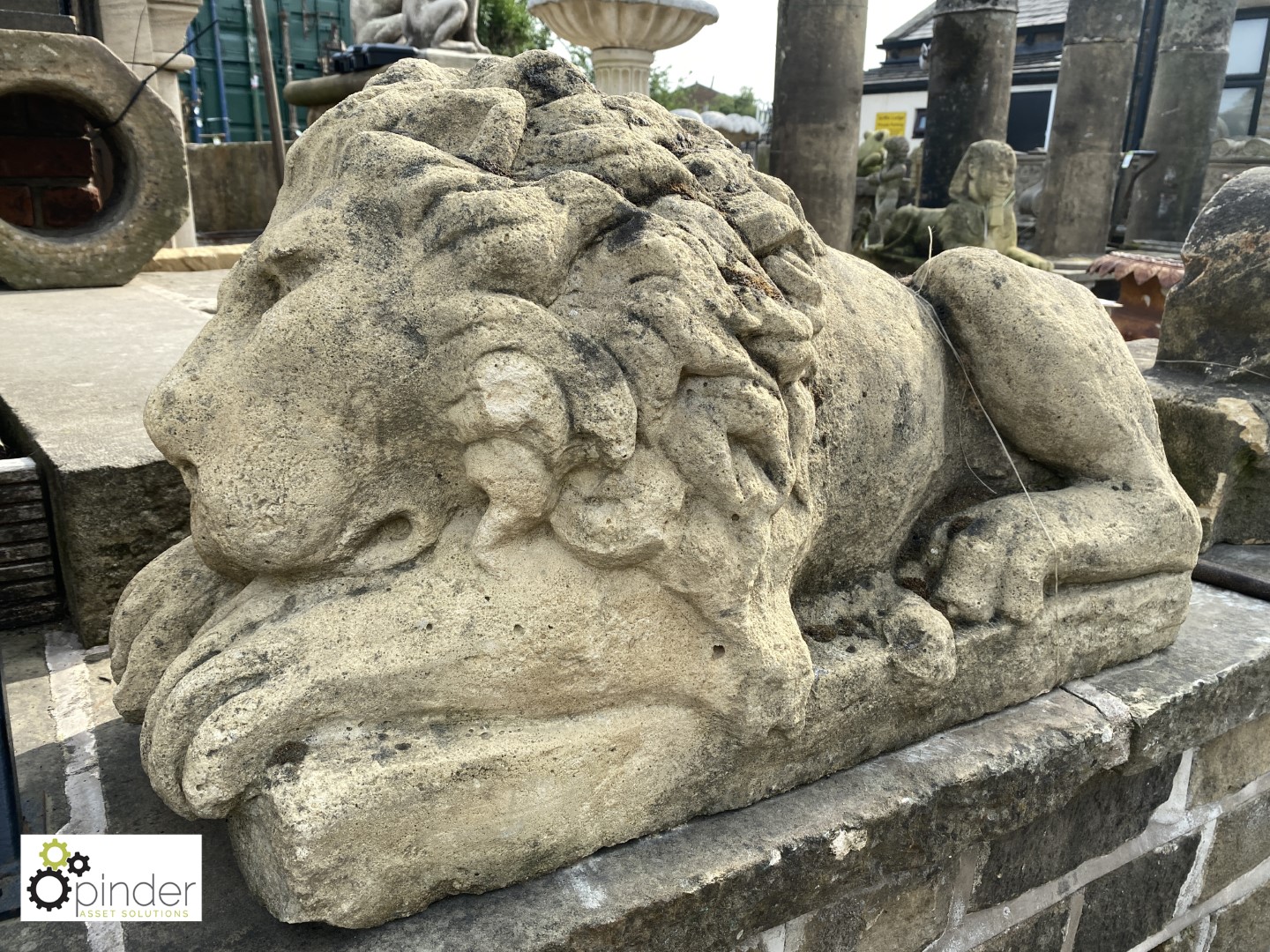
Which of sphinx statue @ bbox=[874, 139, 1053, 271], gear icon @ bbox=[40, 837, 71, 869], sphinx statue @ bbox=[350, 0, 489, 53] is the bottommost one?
gear icon @ bbox=[40, 837, 71, 869]

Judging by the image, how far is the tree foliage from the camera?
19094mm

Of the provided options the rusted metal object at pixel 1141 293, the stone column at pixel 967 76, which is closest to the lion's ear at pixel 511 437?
the rusted metal object at pixel 1141 293

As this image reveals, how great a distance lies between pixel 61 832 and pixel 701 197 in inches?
45.6

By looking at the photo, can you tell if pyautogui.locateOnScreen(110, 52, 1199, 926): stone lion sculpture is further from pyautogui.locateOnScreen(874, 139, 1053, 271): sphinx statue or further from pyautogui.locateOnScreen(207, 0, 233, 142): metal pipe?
pyautogui.locateOnScreen(207, 0, 233, 142): metal pipe

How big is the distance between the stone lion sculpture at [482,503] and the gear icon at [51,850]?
15 cm

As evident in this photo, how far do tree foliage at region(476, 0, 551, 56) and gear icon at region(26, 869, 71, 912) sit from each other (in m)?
19.6

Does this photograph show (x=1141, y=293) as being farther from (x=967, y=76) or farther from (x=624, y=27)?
(x=624, y=27)

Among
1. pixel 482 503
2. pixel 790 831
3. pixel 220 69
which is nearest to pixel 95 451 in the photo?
pixel 482 503

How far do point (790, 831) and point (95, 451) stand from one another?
1380mm

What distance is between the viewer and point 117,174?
4371 mm

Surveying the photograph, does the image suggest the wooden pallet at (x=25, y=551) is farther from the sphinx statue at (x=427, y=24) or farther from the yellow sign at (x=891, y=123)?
the yellow sign at (x=891, y=123)

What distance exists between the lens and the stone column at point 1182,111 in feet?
36.2

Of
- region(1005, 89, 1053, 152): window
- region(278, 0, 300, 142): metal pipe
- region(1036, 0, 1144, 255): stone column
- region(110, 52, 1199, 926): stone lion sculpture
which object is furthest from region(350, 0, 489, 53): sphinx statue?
region(1005, 89, 1053, 152): window

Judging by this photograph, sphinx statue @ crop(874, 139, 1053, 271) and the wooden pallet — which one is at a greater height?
sphinx statue @ crop(874, 139, 1053, 271)
